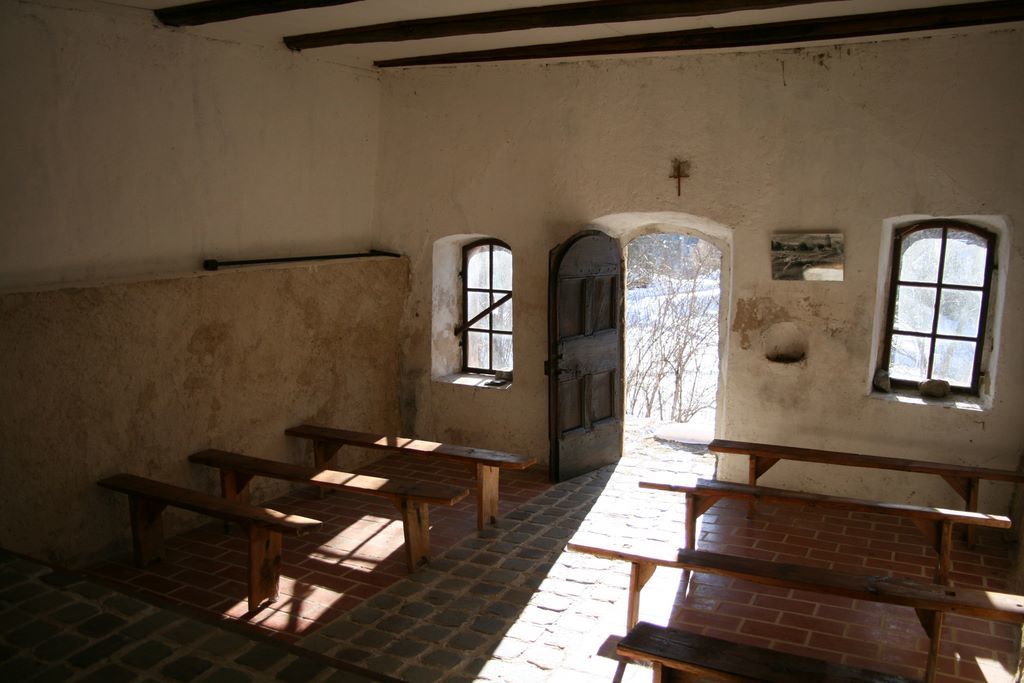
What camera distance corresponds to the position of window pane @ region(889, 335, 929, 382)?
755 cm

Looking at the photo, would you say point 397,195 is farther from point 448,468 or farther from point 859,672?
point 859,672

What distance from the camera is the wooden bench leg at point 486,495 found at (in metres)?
6.89

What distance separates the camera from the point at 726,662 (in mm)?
3756

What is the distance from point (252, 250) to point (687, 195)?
4064 millimetres

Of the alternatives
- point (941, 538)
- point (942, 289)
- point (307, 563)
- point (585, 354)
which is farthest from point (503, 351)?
point (941, 538)

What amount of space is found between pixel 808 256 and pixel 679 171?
4.63 feet

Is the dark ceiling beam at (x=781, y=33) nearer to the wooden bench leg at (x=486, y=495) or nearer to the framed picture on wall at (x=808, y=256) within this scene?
the framed picture on wall at (x=808, y=256)

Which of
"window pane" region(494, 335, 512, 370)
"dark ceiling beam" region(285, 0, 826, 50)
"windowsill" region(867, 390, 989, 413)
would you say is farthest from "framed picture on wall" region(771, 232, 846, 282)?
"window pane" region(494, 335, 512, 370)

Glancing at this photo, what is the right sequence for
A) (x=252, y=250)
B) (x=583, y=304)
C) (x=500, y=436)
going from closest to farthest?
(x=252, y=250)
(x=583, y=304)
(x=500, y=436)

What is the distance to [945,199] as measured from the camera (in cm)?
689

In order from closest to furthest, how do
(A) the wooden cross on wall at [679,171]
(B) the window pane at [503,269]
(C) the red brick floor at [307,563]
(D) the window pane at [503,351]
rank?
(C) the red brick floor at [307,563]
(A) the wooden cross on wall at [679,171]
(B) the window pane at [503,269]
(D) the window pane at [503,351]

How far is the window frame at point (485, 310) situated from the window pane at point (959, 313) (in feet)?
13.9

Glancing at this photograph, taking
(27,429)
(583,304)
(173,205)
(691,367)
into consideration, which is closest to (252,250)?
(173,205)

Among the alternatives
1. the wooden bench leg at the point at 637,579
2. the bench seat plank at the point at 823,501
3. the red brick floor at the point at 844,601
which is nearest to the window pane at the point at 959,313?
the red brick floor at the point at 844,601
